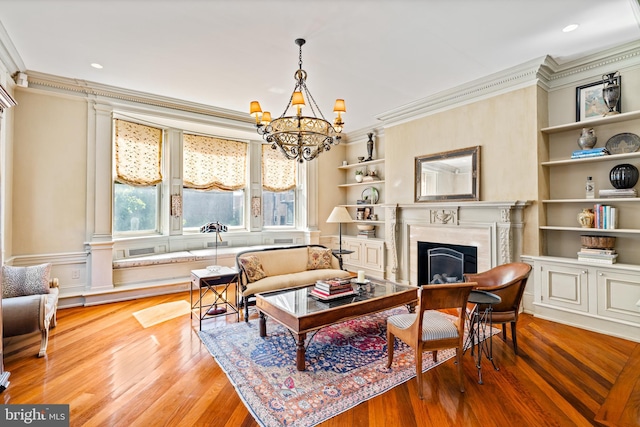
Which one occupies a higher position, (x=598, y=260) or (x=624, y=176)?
(x=624, y=176)

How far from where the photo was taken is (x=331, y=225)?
697 cm

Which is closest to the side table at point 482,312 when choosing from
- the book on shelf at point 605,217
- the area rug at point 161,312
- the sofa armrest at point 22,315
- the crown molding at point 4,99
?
the book on shelf at point 605,217

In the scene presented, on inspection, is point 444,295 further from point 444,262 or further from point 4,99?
point 4,99

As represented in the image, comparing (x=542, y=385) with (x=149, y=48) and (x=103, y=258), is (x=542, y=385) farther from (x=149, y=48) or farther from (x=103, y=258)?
(x=103, y=258)

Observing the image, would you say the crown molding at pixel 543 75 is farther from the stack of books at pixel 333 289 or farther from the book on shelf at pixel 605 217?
the stack of books at pixel 333 289

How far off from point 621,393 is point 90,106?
650cm

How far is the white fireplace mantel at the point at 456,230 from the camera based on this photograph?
3.90 meters

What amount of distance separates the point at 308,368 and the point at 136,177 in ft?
14.1

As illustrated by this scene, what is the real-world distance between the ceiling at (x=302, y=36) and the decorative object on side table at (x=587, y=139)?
884mm

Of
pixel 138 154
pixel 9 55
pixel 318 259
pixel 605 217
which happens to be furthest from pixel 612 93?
A: pixel 9 55

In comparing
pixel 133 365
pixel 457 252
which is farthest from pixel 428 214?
pixel 133 365

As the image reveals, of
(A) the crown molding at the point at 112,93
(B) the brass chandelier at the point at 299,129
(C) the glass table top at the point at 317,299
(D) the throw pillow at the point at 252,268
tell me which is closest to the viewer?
(C) the glass table top at the point at 317,299

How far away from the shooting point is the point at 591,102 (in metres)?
3.57

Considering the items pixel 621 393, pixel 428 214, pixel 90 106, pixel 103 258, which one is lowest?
pixel 621 393
